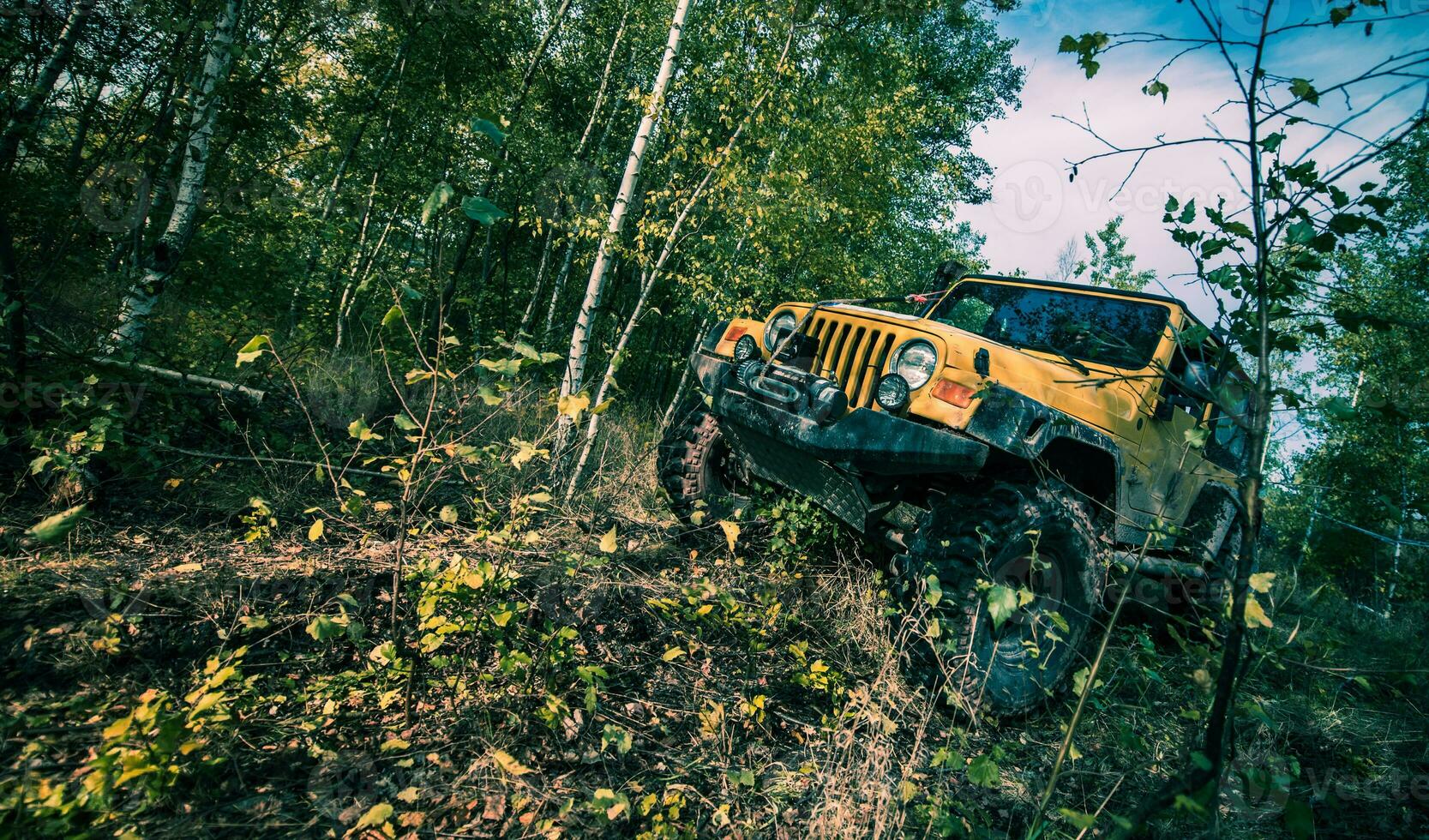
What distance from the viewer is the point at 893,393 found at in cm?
266

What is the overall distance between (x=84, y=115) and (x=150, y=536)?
2.38 m

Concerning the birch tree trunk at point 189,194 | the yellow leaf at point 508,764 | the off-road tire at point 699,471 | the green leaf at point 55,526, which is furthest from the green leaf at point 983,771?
the birch tree trunk at point 189,194

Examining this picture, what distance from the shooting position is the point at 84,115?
320 centimetres

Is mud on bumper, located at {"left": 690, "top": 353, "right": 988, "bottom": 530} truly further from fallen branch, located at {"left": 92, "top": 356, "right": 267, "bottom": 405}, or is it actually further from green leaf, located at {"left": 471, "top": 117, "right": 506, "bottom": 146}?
fallen branch, located at {"left": 92, "top": 356, "right": 267, "bottom": 405}

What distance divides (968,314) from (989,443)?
1.79 m

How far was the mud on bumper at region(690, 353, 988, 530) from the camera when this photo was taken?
2.50 meters

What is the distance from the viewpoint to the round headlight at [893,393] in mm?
2637

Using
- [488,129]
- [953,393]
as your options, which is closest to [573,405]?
[488,129]

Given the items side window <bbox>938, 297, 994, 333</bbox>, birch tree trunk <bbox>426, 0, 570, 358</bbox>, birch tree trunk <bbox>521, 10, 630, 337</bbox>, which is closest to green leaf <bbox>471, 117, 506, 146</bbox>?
side window <bbox>938, 297, 994, 333</bbox>

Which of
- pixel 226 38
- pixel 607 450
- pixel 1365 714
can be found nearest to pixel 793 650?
pixel 607 450

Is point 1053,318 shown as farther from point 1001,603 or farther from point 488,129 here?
point 488,129

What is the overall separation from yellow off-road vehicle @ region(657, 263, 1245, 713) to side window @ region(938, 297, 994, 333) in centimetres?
10

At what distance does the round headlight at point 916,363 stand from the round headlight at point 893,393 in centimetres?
5

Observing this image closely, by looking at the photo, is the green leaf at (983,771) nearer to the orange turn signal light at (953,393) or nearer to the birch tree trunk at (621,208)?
the orange turn signal light at (953,393)
